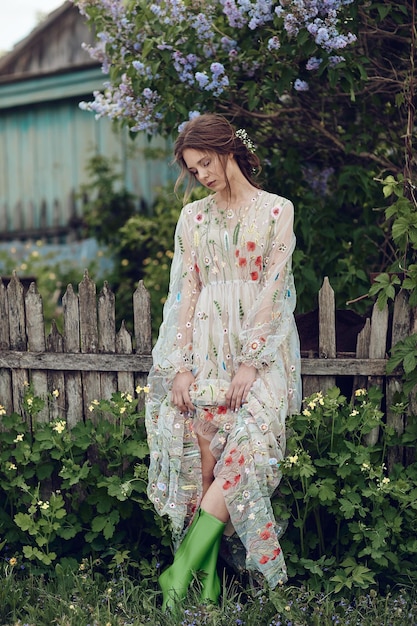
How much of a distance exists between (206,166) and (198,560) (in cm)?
168

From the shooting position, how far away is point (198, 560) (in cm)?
358

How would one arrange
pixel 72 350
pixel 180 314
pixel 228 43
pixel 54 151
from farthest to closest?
pixel 54 151 < pixel 228 43 < pixel 72 350 < pixel 180 314

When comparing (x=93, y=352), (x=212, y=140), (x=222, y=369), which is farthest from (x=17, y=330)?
(x=212, y=140)

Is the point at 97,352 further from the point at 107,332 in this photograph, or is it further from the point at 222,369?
the point at 222,369

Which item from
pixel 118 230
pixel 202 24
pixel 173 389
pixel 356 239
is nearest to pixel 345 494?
pixel 173 389

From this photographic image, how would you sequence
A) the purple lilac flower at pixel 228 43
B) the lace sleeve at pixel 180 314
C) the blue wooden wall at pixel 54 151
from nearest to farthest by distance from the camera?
the lace sleeve at pixel 180 314 < the purple lilac flower at pixel 228 43 < the blue wooden wall at pixel 54 151

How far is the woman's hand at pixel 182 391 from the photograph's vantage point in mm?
3775

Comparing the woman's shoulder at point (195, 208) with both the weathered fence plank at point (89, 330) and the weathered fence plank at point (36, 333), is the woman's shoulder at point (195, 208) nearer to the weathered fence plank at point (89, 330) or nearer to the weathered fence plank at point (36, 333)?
the weathered fence plank at point (89, 330)

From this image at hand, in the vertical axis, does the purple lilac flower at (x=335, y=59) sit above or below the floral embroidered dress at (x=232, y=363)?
above

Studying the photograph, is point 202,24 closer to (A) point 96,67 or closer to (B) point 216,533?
(B) point 216,533

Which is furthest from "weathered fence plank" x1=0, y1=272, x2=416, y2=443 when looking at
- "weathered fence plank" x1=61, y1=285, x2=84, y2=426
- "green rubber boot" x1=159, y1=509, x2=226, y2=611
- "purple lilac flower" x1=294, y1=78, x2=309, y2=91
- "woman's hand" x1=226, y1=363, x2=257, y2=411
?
"purple lilac flower" x1=294, y1=78, x2=309, y2=91

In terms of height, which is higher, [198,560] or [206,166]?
[206,166]

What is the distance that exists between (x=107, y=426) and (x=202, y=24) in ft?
7.34

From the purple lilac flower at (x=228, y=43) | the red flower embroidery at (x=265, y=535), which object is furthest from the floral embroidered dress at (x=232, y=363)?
the purple lilac flower at (x=228, y=43)
